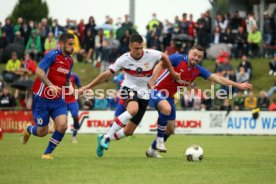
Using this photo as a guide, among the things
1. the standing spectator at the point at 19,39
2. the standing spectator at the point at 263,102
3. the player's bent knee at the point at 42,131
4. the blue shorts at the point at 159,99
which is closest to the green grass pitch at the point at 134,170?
the player's bent knee at the point at 42,131

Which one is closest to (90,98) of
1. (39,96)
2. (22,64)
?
(22,64)

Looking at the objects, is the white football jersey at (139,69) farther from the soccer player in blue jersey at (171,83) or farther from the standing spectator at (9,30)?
the standing spectator at (9,30)

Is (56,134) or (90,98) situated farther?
(90,98)

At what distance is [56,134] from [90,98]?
53.5ft

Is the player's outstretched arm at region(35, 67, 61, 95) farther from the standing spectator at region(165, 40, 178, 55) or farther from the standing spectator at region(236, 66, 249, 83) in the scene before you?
the standing spectator at region(165, 40, 178, 55)

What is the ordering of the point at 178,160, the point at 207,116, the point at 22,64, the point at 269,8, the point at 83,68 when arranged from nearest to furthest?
the point at 178,160
the point at 207,116
the point at 22,64
the point at 83,68
the point at 269,8

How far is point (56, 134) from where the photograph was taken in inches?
574

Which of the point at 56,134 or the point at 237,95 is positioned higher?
the point at 56,134

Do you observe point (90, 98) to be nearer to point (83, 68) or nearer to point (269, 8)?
point (83, 68)

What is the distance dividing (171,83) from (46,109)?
2951 mm

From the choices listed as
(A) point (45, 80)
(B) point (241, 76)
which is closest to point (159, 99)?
(A) point (45, 80)

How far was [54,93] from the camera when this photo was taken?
47.3ft

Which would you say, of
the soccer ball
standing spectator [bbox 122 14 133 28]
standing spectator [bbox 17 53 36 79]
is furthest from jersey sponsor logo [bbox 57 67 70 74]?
standing spectator [bbox 122 14 133 28]

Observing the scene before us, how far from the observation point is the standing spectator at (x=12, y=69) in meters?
33.8
